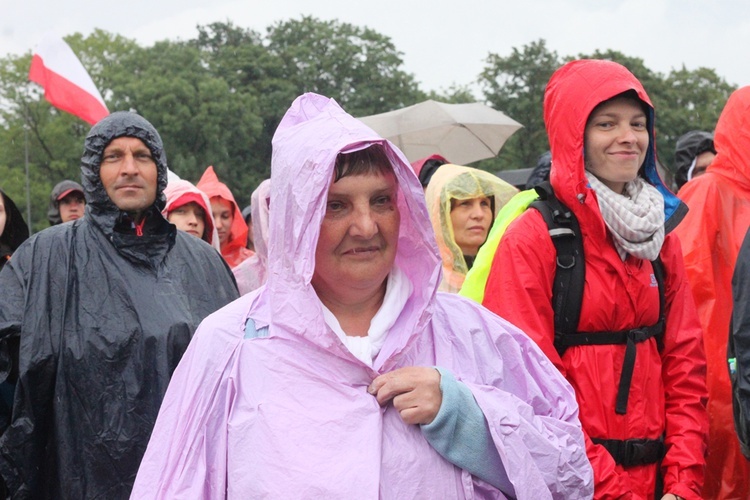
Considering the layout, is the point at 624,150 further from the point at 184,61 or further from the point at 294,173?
the point at 184,61

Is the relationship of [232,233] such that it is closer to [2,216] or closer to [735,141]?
[2,216]

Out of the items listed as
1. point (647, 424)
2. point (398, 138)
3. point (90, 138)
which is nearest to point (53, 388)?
point (90, 138)

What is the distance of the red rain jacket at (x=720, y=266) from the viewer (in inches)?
174

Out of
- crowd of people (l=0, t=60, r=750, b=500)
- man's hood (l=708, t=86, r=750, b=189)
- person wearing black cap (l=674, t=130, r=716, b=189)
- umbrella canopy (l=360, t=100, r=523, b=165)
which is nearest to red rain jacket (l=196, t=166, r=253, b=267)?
crowd of people (l=0, t=60, r=750, b=500)

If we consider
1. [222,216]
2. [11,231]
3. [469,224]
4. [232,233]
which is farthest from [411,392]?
[232,233]

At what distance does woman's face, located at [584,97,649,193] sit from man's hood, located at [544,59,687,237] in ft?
0.19

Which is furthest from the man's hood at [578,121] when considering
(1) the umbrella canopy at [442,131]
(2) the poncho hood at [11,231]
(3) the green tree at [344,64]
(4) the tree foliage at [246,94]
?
(3) the green tree at [344,64]

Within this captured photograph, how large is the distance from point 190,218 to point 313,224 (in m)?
4.32

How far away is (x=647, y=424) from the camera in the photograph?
3498 millimetres

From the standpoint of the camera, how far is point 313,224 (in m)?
2.26

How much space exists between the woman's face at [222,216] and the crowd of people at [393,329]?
4.91ft

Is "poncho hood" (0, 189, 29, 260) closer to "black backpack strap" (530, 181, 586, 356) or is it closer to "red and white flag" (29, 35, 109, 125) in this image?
"black backpack strap" (530, 181, 586, 356)

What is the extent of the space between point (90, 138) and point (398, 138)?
6457 millimetres

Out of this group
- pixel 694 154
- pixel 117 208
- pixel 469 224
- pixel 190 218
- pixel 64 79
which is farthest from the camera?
pixel 64 79
